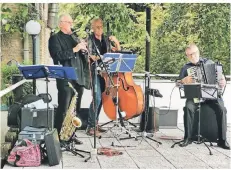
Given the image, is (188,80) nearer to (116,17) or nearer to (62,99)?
(116,17)

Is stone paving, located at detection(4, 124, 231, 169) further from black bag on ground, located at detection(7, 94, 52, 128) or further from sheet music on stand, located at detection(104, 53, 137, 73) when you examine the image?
sheet music on stand, located at detection(104, 53, 137, 73)

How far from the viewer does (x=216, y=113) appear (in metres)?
5.48

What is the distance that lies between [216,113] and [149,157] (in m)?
1.19

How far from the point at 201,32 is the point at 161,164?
300 cm

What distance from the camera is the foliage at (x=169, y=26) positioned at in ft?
18.4

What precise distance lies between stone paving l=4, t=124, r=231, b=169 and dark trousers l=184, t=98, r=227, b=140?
18 centimetres

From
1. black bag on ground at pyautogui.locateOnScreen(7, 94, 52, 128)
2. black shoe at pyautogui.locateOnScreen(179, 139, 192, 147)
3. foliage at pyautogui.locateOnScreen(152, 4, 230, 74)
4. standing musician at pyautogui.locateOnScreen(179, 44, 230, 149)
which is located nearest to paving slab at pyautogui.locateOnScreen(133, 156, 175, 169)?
black shoe at pyautogui.locateOnScreen(179, 139, 192, 147)

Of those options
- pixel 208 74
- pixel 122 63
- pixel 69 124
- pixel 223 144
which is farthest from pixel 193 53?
pixel 69 124

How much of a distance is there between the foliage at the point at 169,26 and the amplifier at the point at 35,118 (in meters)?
1.00

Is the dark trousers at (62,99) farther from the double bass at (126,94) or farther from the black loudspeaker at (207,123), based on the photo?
the black loudspeaker at (207,123)

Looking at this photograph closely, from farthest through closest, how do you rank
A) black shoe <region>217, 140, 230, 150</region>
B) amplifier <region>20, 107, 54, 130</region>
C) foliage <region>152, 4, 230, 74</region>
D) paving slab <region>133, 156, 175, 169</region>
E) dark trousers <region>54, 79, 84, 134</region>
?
foliage <region>152, 4, 230, 74</region> < black shoe <region>217, 140, 230, 150</region> < dark trousers <region>54, 79, 84, 134</region> < amplifier <region>20, 107, 54, 130</region> < paving slab <region>133, 156, 175, 169</region>

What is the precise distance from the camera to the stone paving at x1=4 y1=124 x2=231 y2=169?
4.41m

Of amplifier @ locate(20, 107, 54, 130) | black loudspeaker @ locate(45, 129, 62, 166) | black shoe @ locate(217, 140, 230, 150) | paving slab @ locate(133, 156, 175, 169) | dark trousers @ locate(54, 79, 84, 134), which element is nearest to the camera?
black loudspeaker @ locate(45, 129, 62, 166)

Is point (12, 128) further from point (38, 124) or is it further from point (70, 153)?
point (70, 153)
